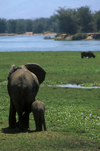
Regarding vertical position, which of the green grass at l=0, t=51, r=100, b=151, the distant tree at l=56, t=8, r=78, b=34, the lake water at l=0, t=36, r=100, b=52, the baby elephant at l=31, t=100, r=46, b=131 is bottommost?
the lake water at l=0, t=36, r=100, b=52

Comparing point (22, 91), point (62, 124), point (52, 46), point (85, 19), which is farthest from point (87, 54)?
point (85, 19)

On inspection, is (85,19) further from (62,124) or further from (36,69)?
(62,124)

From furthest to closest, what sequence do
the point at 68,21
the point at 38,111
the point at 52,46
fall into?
the point at 68,21, the point at 52,46, the point at 38,111

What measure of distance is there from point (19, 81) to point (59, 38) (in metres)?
119

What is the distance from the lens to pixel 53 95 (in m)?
14.7

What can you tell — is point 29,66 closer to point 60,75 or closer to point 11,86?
point 11,86

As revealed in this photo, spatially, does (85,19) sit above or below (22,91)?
above

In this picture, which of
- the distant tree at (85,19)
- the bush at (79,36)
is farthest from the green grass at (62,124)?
the distant tree at (85,19)

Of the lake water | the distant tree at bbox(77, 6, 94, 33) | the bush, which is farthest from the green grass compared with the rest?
the distant tree at bbox(77, 6, 94, 33)

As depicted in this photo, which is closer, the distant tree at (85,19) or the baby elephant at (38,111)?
the baby elephant at (38,111)

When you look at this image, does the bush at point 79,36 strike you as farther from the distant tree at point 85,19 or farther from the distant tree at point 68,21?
the distant tree at point 85,19

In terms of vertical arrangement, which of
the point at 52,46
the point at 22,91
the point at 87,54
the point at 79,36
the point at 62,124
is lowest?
the point at 52,46

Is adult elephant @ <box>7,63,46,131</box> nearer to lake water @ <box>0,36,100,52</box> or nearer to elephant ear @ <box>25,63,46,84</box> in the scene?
elephant ear @ <box>25,63,46,84</box>

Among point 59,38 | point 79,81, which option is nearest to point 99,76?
point 79,81
